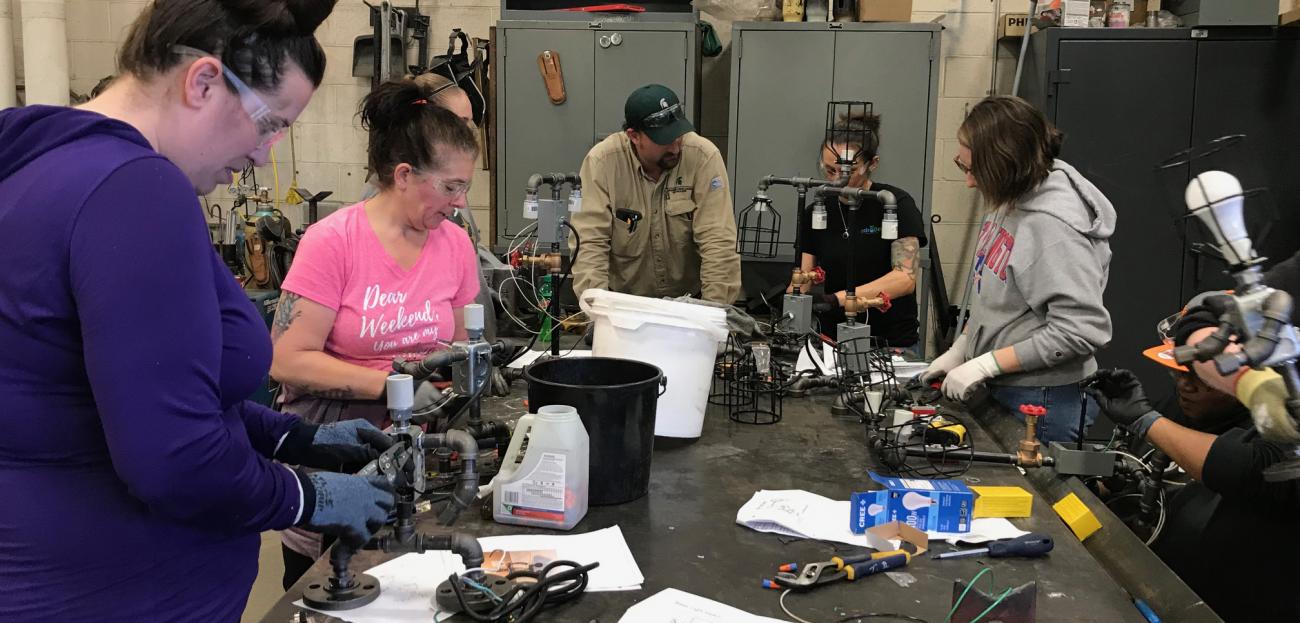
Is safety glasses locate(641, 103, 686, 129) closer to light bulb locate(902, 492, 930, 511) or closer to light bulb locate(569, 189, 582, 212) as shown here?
light bulb locate(569, 189, 582, 212)

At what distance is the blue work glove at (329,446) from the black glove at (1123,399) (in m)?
1.48

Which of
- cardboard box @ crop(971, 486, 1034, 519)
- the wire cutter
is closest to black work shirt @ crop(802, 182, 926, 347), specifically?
cardboard box @ crop(971, 486, 1034, 519)

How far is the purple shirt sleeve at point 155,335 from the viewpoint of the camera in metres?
0.90

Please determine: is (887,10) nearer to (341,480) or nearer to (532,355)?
(532,355)

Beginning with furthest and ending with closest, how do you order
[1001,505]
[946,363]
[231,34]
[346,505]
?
1. [946,363]
2. [1001,505]
3. [346,505]
4. [231,34]

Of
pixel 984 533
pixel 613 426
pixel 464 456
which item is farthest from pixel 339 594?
pixel 984 533

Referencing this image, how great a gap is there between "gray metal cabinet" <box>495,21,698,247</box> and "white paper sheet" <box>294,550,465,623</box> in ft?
10.3

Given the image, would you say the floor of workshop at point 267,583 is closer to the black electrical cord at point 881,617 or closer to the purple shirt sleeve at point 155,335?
the purple shirt sleeve at point 155,335

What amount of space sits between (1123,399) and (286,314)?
5.65 ft

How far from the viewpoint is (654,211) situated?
3209 millimetres

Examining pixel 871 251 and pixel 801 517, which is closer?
pixel 801 517

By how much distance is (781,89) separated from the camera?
14.0 feet

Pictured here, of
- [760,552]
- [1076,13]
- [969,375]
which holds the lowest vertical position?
[760,552]

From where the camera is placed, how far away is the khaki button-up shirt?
123 inches
